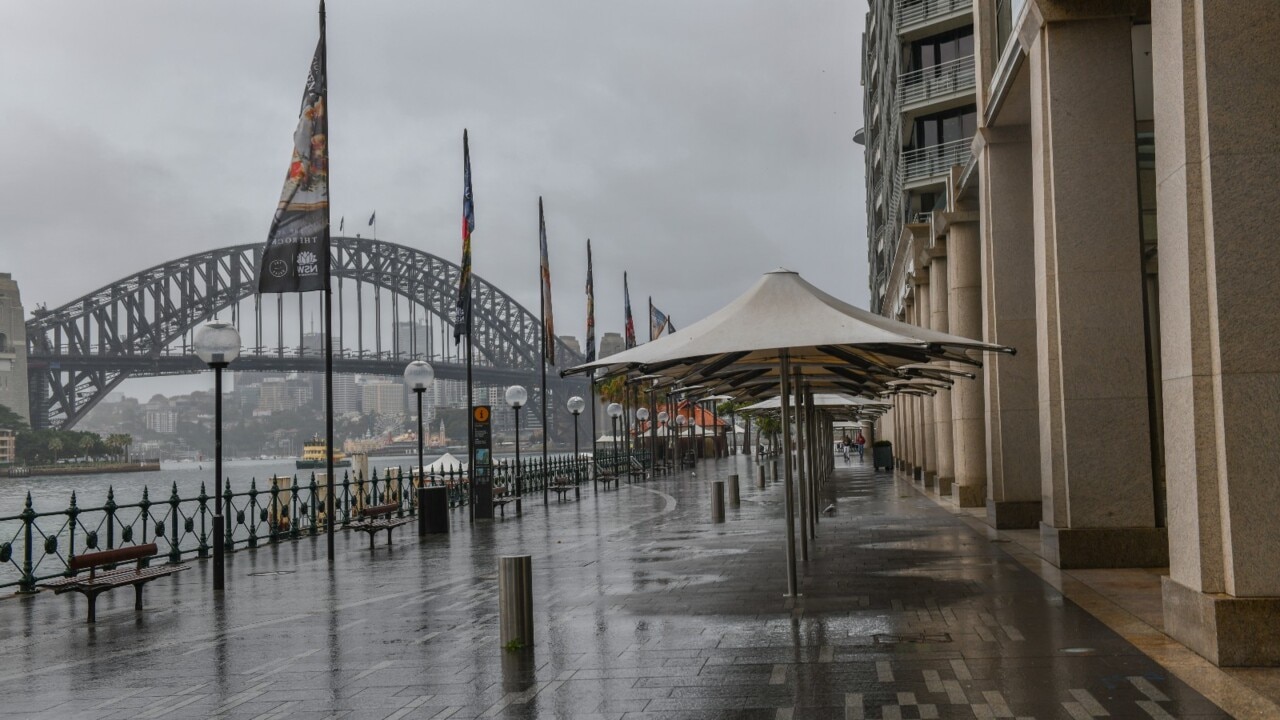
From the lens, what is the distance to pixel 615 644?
9586 mm

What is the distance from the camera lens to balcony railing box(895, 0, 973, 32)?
145 ft

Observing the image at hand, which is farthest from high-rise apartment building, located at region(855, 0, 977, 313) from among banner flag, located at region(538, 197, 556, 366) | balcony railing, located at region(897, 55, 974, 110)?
banner flag, located at region(538, 197, 556, 366)

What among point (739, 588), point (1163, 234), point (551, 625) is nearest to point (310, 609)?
point (551, 625)

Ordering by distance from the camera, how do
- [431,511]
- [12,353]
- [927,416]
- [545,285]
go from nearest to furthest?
1. [431,511]
2. [927,416]
3. [545,285]
4. [12,353]

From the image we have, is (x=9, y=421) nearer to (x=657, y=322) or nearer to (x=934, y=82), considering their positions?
(x=657, y=322)

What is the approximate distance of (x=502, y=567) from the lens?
9695 mm

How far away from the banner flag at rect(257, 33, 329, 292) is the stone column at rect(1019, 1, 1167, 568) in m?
10.6

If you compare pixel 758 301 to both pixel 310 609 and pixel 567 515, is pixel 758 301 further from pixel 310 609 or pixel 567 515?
pixel 567 515

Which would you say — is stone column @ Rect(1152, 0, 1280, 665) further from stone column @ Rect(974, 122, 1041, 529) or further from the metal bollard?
the metal bollard

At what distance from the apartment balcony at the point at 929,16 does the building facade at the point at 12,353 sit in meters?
69.6

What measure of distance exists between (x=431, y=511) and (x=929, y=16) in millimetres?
31190

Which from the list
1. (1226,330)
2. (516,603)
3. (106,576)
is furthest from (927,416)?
(1226,330)

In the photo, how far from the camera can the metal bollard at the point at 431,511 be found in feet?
74.0

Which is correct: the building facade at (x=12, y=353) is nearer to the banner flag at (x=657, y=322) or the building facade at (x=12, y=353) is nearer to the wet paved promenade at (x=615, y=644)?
the banner flag at (x=657, y=322)
